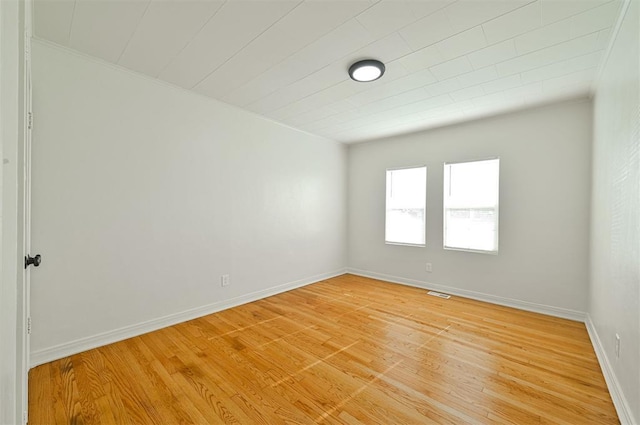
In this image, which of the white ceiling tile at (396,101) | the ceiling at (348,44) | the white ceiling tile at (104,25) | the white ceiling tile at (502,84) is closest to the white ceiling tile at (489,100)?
the ceiling at (348,44)

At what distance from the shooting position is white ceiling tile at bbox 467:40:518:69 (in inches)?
85.3

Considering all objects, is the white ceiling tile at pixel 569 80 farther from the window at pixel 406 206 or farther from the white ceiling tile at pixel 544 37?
the window at pixel 406 206

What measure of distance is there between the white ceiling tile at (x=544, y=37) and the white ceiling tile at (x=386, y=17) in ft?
3.08

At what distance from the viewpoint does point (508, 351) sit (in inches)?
96.9

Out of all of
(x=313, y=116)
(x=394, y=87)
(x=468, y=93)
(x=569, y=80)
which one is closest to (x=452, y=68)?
(x=394, y=87)

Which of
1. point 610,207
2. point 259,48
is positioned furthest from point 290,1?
point 610,207

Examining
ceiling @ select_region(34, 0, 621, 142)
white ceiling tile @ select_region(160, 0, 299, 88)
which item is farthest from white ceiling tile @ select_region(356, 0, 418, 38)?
white ceiling tile @ select_region(160, 0, 299, 88)

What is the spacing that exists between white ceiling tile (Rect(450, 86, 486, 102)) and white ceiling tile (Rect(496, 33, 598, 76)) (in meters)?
0.32

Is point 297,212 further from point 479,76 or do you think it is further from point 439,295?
point 479,76

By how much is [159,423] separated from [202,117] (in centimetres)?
289

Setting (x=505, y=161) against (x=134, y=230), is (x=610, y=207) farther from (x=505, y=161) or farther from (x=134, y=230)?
(x=134, y=230)

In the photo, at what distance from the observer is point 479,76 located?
2.64 meters

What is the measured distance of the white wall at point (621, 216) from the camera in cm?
151

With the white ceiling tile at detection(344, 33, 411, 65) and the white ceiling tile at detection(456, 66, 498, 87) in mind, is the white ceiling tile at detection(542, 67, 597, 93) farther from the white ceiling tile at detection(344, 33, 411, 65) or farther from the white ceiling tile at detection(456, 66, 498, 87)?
the white ceiling tile at detection(344, 33, 411, 65)
